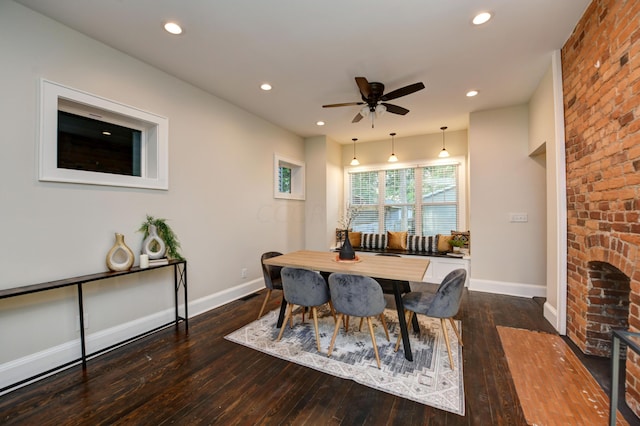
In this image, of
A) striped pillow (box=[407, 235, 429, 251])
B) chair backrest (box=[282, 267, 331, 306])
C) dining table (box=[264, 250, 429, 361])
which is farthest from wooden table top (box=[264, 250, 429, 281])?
striped pillow (box=[407, 235, 429, 251])

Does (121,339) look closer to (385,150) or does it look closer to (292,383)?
(292,383)

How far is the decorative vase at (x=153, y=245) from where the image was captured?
2787 millimetres

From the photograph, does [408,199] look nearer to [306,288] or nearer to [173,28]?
[306,288]

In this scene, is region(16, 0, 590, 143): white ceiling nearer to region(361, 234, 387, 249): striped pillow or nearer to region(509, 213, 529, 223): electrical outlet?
region(509, 213, 529, 223): electrical outlet

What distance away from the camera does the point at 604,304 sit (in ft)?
7.71

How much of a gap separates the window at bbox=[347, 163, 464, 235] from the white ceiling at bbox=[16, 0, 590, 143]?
1853 mm

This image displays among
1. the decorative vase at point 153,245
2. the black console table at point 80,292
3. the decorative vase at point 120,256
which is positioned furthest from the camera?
the decorative vase at point 153,245

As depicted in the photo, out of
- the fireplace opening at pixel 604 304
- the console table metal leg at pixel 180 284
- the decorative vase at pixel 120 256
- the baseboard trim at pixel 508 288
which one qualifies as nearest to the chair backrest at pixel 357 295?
the console table metal leg at pixel 180 284

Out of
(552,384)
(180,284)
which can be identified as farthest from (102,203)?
(552,384)

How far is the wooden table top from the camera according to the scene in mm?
2379

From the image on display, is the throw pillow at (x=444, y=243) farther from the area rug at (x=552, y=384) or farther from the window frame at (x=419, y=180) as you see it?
the area rug at (x=552, y=384)

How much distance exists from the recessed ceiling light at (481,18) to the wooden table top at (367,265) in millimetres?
2211

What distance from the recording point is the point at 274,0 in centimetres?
203

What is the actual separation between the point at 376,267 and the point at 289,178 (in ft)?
11.2
